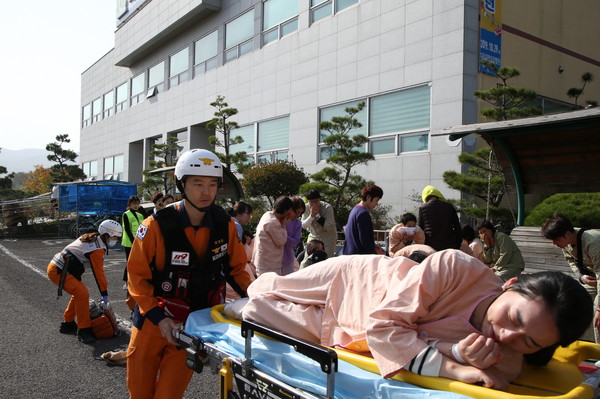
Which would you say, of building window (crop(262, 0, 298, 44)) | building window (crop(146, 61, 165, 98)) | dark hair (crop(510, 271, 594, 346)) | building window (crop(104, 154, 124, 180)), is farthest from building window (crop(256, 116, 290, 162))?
building window (crop(104, 154, 124, 180))

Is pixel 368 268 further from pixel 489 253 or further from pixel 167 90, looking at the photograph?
pixel 167 90

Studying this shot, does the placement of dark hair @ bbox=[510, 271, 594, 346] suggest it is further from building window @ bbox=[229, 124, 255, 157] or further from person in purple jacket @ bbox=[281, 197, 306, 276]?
building window @ bbox=[229, 124, 255, 157]

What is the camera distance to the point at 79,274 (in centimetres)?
579

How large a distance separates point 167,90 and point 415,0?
18.5 m

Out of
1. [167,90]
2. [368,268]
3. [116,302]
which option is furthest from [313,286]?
[167,90]

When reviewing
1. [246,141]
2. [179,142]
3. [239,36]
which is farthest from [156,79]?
[246,141]

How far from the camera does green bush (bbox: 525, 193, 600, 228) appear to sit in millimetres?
9248

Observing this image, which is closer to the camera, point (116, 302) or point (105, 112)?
point (116, 302)

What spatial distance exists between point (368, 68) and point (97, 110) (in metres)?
32.5

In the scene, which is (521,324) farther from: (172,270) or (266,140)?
(266,140)

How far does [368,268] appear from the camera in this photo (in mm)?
2465

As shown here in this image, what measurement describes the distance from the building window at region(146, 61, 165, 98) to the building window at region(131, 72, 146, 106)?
1124 millimetres

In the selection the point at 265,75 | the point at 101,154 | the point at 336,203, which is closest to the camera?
the point at 336,203

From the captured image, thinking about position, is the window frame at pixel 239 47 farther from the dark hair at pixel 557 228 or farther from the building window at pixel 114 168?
the dark hair at pixel 557 228
